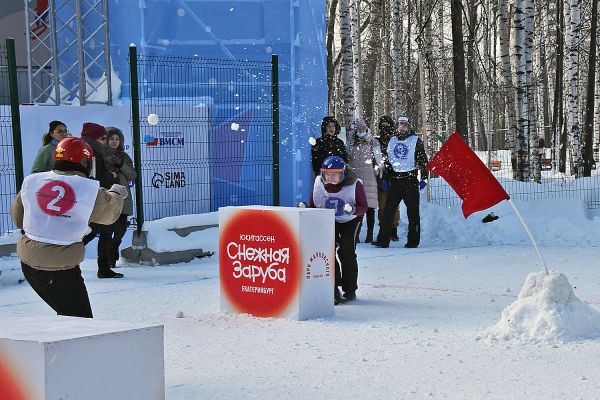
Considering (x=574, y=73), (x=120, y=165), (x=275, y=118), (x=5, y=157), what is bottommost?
(x=120, y=165)

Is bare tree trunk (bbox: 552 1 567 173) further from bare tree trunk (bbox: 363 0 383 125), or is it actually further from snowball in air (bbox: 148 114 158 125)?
snowball in air (bbox: 148 114 158 125)

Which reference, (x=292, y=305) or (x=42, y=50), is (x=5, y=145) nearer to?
(x=292, y=305)

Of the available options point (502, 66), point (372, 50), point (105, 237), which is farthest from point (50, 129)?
point (372, 50)

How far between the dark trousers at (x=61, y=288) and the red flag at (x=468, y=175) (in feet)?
10.6

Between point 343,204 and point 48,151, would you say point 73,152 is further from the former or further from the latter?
point 48,151

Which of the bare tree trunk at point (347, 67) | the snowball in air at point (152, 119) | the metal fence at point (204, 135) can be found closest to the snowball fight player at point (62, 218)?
the snowball in air at point (152, 119)

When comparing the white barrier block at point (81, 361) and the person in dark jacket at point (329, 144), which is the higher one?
the person in dark jacket at point (329, 144)

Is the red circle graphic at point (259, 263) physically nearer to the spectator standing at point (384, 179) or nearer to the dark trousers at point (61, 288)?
the dark trousers at point (61, 288)

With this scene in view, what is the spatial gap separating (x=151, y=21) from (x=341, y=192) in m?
8.17

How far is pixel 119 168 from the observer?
1084 cm

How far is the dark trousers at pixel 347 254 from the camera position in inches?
343

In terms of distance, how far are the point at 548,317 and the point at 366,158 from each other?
659cm

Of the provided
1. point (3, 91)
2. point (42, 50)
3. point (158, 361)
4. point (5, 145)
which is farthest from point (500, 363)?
point (42, 50)

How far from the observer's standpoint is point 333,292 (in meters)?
8.05
